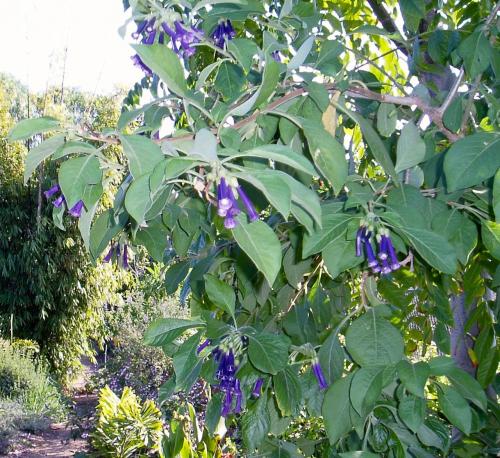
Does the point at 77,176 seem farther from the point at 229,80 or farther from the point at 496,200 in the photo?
the point at 496,200

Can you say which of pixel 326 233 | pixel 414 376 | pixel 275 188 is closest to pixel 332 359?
pixel 414 376

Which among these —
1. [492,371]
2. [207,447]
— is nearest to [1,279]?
[207,447]

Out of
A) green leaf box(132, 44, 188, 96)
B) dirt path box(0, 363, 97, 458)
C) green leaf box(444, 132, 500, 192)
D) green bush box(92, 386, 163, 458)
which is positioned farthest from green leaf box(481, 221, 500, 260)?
dirt path box(0, 363, 97, 458)

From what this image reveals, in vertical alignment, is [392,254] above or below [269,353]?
above

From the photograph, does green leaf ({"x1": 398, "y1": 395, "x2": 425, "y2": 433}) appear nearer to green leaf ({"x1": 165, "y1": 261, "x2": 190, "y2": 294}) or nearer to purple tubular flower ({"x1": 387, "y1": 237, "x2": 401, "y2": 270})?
purple tubular flower ({"x1": 387, "y1": 237, "x2": 401, "y2": 270})

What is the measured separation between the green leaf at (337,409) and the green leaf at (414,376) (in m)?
0.12

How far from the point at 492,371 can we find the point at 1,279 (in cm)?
716

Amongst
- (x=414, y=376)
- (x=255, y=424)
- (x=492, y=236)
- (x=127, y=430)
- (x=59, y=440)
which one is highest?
(x=492, y=236)

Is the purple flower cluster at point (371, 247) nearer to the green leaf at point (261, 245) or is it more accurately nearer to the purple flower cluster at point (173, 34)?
the green leaf at point (261, 245)

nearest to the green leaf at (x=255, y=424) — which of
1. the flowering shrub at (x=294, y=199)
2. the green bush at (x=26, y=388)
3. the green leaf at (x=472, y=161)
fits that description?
the flowering shrub at (x=294, y=199)

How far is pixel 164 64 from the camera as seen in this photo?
0.51m

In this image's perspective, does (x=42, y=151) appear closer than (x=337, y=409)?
Yes

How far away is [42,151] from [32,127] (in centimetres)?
5

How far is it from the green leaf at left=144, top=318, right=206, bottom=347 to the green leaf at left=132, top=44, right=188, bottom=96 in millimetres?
388
